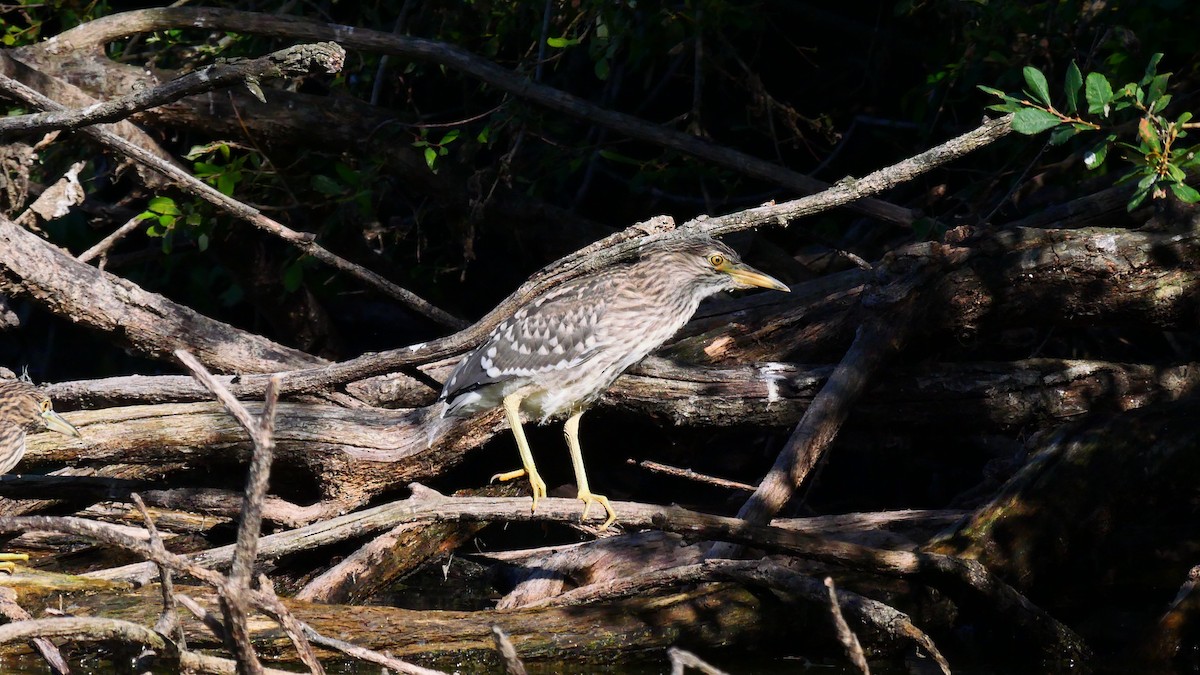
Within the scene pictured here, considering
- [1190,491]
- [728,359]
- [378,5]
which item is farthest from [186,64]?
[1190,491]

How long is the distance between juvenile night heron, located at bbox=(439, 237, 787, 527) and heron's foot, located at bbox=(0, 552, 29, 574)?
1887mm

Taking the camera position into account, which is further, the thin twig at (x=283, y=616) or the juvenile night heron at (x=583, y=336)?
the juvenile night heron at (x=583, y=336)

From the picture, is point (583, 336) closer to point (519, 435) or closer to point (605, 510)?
point (519, 435)

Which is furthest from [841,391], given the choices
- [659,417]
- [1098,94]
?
[1098,94]

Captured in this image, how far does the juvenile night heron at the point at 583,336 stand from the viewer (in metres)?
5.14

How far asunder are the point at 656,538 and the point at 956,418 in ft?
5.04

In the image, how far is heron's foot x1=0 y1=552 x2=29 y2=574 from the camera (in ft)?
16.7

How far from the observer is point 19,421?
5324 millimetres

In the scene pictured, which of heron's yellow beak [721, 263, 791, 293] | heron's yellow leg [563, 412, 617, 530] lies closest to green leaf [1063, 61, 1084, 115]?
heron's yellow beak [721, 263, 791, 293]

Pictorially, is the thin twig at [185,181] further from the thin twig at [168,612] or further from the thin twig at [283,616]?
the thin twig at [283,616]

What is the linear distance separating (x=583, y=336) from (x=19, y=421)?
97.2 inches

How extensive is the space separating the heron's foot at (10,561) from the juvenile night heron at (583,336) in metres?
1.89

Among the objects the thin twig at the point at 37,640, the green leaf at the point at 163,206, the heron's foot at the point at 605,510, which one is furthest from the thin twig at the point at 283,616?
the green leaf at the point at 163,206

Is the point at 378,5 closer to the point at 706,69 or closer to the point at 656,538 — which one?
the point at 706,69
